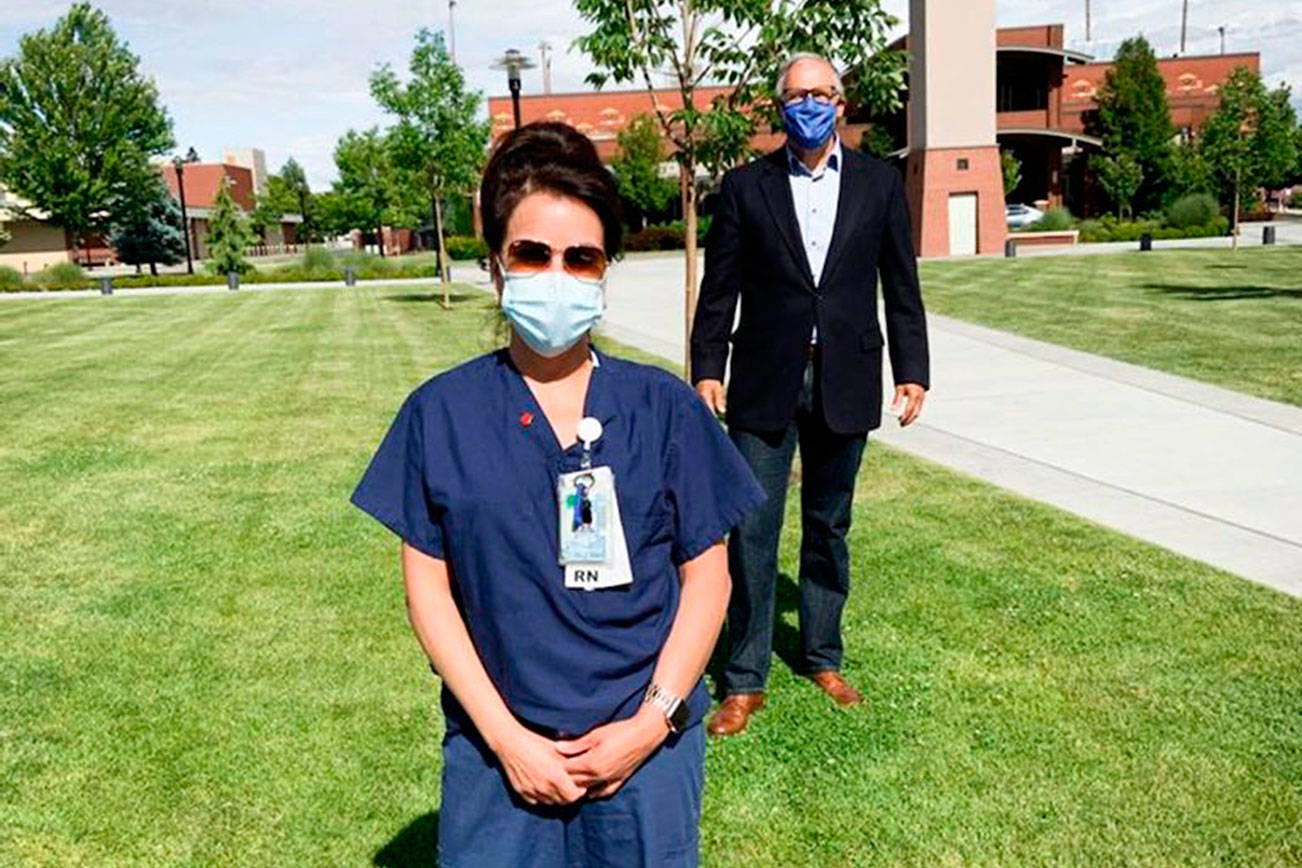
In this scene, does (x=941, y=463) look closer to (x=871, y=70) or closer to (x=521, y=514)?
(x=871, y=70)

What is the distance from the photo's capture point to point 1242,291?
19.2 m

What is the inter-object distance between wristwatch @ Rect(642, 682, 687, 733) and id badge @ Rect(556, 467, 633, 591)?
0.20 m

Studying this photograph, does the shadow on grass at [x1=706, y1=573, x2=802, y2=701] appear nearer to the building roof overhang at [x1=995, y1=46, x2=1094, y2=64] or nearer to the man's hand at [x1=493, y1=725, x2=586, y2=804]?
the man's hand at [x1=493, y1=725, x2=586, y2=804]

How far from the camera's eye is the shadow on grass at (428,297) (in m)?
26.3

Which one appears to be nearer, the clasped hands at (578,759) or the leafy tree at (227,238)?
the clasped hands at (578,759)

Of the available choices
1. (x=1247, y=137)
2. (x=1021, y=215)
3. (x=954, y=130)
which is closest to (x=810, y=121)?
(x=1247, y=137)

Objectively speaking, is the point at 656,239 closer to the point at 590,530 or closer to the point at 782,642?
the point at 782,642

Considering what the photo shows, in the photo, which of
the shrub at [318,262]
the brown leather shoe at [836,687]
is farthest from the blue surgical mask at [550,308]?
the shrub at [318,262]

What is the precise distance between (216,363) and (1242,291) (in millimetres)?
15941

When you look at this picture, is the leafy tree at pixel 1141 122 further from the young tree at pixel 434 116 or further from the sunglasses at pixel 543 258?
the sunglasses at pixel 543 258

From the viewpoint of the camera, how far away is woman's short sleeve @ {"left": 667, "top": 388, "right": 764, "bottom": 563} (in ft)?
6.61

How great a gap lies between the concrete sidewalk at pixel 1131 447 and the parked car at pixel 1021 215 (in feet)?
114

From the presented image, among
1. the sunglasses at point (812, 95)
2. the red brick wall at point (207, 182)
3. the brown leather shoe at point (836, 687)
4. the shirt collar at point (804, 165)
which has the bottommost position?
the brown leather shoe at point (836, 687)

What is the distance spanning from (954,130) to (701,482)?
41.7m
